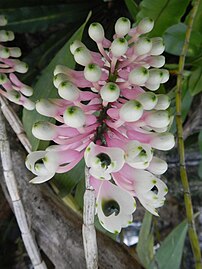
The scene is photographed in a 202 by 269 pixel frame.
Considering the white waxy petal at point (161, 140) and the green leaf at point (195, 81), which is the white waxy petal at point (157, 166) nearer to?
the white waxy petal at point (161, 140)

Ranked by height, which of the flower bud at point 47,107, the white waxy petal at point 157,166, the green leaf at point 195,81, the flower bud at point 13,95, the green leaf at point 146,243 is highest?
the flower bud at point 47,107

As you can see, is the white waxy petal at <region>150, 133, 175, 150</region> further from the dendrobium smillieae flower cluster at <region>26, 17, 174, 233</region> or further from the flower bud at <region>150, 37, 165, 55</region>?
the flower bud at <region>150, 37, 165, 55</region>

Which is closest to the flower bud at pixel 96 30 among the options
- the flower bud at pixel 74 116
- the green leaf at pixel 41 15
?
the flower bud at pixel 74 116

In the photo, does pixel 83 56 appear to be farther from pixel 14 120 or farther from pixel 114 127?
pixel 14 120

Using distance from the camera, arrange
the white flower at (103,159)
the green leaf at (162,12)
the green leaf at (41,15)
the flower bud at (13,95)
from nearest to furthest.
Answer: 1. the white flower at (103,159)
2. the flower bud at (13,95)
3. the green leaf at (162,12)
4. the green leaf at (41,15)

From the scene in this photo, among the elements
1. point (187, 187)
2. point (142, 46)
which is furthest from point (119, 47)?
point (187, 187)

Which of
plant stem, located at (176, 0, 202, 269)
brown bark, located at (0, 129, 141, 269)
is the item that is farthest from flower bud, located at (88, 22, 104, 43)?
brown bark, located at (0, 129, 141, 269)

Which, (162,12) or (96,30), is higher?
(96,30)
